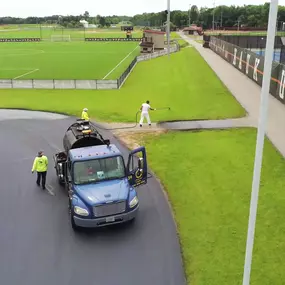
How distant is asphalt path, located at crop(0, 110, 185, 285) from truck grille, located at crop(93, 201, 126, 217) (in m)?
0.77

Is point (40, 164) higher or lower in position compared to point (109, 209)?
higher

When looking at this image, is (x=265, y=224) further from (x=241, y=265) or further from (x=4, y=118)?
(x=4, y=118)

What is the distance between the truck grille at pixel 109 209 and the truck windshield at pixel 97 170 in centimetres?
117

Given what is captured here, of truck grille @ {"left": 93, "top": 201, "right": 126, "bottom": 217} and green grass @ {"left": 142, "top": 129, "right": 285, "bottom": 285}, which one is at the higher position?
truck grille @ {"left": 93, "top": 201, "right": 126, "bottom": 217}

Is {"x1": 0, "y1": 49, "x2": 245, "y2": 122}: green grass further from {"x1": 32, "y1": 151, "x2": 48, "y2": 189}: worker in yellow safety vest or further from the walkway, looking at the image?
{"x1": 32, "y1": 151, "x2": 48, "y2": 189}: worker in yellow safety vest

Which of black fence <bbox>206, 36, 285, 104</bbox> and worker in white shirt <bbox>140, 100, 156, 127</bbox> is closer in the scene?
worker in white shirt <bbox>140, 100, 156, 127</bbox>

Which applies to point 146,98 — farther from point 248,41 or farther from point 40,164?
point 248,41

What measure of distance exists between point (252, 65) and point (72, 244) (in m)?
32.2

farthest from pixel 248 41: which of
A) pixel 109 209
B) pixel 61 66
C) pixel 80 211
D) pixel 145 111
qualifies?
pixel 80 211

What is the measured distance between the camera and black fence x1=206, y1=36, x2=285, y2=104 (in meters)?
30.0

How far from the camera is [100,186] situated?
514 inches

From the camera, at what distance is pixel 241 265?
10.8 metres

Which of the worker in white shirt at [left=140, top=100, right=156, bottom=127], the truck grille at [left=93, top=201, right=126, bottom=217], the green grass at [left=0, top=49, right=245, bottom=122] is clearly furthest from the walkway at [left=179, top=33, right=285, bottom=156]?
A: the truck grille at [left=93, top=201, right=126, bottom=217]

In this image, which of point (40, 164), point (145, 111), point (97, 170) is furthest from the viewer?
point (145, 111)
